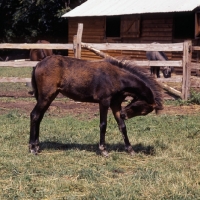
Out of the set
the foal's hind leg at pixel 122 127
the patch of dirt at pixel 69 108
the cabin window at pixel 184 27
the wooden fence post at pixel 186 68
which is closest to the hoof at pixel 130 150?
the foal's hind leg at pixel 122 127

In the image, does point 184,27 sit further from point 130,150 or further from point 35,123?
point 35,123

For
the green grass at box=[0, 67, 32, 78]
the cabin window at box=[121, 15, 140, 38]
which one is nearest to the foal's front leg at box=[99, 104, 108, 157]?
the green grass at box=[0, 67, 32, 78]

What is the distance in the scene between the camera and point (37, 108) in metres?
7.12

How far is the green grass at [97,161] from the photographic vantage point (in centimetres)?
502

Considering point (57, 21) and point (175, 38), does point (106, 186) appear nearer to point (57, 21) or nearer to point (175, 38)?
point (175, 38)

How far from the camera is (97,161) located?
6.48 meters

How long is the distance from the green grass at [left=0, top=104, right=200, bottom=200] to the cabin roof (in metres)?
9.37

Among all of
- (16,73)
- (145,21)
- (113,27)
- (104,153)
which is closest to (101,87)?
(104,153)

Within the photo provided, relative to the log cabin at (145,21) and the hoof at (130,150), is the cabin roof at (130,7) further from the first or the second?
the hoof at (130,150)

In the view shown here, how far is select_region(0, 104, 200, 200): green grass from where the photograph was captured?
502cm

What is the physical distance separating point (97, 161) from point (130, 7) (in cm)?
1559

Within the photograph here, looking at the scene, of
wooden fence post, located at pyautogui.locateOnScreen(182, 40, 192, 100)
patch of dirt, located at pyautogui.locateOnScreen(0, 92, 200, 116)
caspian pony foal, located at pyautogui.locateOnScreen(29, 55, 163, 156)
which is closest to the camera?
caspian pony foal, located at pyautogui.locateOnScreen(29, 55, 163, 156)

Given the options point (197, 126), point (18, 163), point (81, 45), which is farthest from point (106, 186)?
point (81, 45)

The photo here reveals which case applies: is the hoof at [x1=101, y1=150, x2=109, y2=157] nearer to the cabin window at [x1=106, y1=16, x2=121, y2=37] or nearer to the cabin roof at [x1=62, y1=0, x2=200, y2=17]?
the cabin roof at [x1=62, y1=0, x2=200, y2=17]
